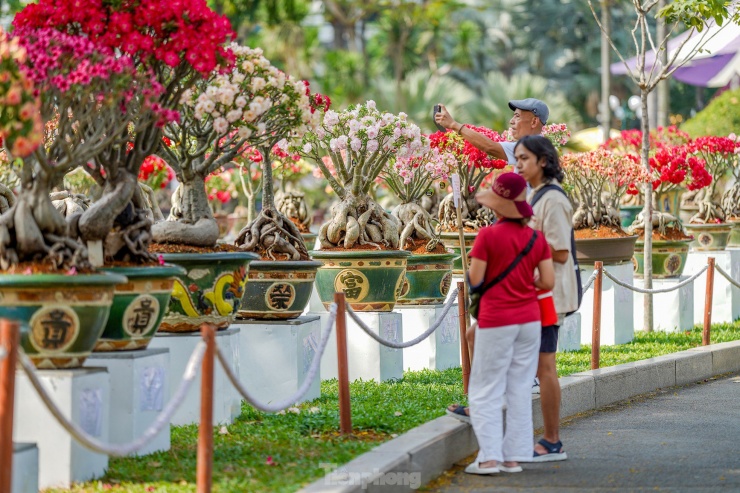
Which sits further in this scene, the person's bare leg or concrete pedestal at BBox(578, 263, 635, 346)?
concrete pedestal at BBox(578, 263, 635, 346)

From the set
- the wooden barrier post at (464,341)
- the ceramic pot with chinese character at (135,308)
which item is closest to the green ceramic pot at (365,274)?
the wooden barrier post at (464,341)

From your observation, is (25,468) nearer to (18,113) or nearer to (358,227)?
(18,113)

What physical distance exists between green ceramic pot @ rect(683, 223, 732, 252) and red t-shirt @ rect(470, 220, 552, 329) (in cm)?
1001

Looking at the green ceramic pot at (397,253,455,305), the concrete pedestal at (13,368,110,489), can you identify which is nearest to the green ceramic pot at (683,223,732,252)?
the green ceramic pot at (397,253,455,305)

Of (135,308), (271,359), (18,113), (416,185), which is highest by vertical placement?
(416,185)

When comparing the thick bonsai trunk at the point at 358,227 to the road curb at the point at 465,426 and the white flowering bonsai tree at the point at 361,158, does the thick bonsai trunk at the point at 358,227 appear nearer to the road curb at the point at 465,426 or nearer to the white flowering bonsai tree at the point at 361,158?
the white flowering bonsai tree at the point at 361,158

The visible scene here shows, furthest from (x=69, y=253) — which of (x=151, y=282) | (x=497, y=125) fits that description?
(x=497, y=125)

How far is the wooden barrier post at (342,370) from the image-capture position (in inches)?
289

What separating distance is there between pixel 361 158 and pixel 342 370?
3.86 meters

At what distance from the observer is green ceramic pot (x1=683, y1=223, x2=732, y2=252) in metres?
16.4

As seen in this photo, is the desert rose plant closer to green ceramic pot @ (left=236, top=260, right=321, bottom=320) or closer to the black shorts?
green ceramic pot @ (left=236, top=260, right=321, bottom=320)

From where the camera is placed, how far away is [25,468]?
5676 millimetres

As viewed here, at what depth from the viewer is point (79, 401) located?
20.0 ft

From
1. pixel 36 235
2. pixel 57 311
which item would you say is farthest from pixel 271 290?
pixel 57 311
